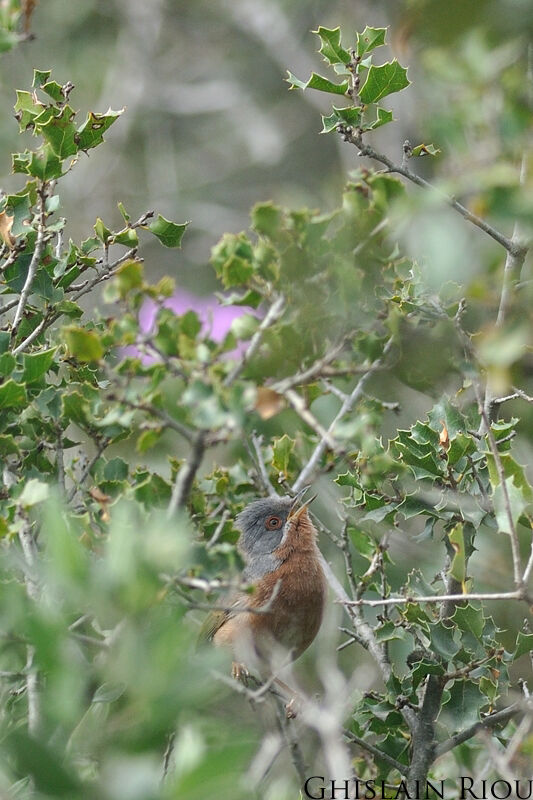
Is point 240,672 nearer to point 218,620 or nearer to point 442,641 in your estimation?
point 218,620

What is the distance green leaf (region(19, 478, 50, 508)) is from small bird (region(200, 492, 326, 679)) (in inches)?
70.1

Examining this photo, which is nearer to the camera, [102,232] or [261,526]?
[102,232]

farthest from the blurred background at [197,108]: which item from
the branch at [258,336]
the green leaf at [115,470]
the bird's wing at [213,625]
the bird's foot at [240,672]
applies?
the branch at [258,336]

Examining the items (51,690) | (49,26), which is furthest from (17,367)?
(49,26)

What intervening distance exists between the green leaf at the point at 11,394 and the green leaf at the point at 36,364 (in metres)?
0.11

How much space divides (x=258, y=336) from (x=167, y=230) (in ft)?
3.73

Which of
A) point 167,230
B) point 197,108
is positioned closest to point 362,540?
point 167,230

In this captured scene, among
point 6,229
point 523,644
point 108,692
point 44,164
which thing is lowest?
point 523,644

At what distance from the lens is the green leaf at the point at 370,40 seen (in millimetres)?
3148

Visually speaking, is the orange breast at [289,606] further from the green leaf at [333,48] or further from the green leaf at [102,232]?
the green leaf at [333,48]

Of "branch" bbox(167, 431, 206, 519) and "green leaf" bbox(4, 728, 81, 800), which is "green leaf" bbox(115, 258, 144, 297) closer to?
"branch" bbox(167, 431, 206, 519)

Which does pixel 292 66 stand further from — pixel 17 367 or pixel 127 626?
pixel 127 626

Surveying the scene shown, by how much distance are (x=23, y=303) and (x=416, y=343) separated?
1284 millimetres

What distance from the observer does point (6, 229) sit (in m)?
3.12
